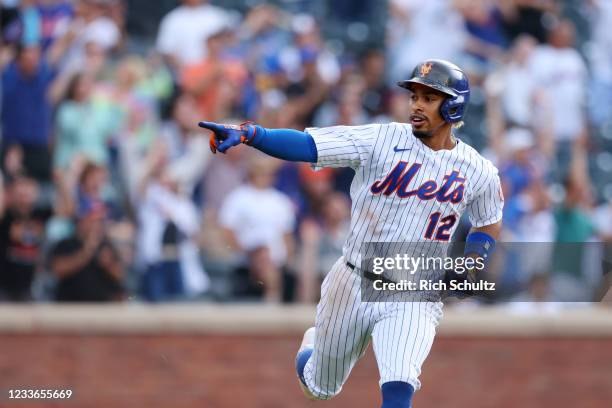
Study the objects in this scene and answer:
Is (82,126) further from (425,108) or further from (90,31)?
(425,108)

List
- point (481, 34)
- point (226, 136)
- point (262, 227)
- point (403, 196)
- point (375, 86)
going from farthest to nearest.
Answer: point (481, 34) < point (375, 86) < point (262, 227) < point (403, 196) < point (226, 136)

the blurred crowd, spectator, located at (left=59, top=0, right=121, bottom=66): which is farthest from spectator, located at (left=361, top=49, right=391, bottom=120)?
spectator, located at (left=59, top=0, right=121, bottom=66)

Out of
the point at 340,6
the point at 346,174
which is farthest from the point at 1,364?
Answer: the point at 340,6

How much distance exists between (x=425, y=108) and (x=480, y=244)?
81cm

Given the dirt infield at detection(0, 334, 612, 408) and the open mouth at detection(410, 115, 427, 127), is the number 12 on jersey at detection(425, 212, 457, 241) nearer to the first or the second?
the open mouth at detection(410, 115, 427, 127)

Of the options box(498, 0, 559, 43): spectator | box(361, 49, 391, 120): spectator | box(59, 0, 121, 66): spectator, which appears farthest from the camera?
box(498, 0, 559, 43): spectator

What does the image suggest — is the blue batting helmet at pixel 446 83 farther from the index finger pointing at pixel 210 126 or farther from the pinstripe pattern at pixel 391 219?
the index finger pointing at pixel 210 126

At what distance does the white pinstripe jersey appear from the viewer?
6730 millimetres

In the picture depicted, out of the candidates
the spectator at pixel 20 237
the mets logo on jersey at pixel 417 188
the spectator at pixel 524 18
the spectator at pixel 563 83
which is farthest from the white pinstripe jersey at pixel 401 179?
the spectator at pixel 524 18

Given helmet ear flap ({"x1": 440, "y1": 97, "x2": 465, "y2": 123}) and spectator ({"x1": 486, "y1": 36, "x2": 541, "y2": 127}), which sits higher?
spectator ({"x1": 486, "y1": 36, "x2": 541, "y2": 127})

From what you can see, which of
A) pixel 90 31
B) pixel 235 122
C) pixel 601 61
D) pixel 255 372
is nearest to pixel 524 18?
pixel 601 61

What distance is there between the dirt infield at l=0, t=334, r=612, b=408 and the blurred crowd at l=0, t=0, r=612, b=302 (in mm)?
452

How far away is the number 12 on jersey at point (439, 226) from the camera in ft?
22.4

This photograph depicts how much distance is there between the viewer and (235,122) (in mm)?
11383
